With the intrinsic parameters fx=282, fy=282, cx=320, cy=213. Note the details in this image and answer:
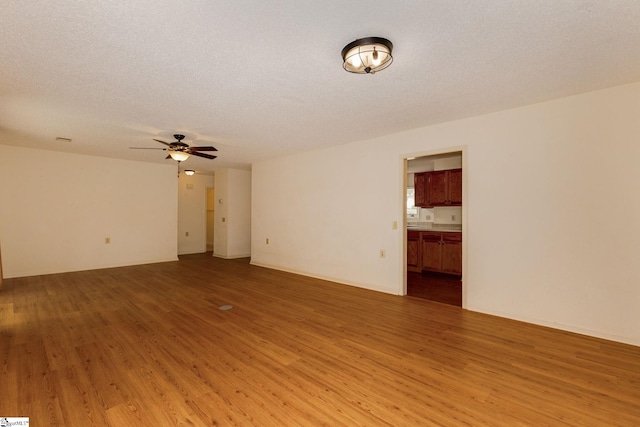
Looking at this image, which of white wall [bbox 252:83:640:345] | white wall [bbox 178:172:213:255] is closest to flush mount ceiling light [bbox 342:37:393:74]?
white wall [bbox 252:83:640:345]

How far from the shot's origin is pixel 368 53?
81.0 inches

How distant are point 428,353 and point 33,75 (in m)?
4.37

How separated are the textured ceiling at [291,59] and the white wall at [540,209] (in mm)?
329

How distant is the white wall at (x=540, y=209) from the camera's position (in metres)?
2.80

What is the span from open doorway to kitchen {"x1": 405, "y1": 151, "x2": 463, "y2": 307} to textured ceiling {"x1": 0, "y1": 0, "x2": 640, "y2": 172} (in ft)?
8.03

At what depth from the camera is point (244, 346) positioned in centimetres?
269

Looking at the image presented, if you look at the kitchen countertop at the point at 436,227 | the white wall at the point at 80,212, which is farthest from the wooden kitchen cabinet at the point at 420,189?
the white wall at the point at 80,212

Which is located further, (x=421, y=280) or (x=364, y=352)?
(x=421, y=280)

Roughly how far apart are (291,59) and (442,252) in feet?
15.8

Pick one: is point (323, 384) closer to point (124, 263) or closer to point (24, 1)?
point (24, 1)

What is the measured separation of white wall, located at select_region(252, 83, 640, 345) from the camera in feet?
9.19

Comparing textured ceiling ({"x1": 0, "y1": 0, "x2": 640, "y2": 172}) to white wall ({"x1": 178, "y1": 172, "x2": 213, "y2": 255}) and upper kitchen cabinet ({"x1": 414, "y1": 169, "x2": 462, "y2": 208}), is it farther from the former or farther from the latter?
white wall ({"x1": 178, "y1": 172, "x2": 213, "y2": 255})

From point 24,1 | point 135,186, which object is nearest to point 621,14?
point 24,1

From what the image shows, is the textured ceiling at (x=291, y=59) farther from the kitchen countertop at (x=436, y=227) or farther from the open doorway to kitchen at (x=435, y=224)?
the kitchen countertop at (x=436, y=227)
